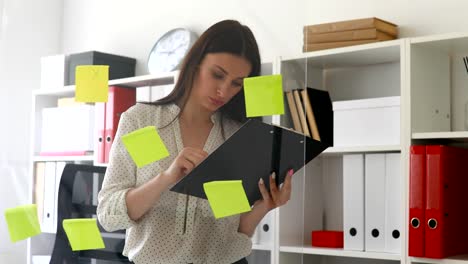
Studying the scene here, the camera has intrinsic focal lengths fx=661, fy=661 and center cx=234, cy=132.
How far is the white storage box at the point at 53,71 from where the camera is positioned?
130cm

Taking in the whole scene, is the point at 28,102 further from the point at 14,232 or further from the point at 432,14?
the point at 432,14

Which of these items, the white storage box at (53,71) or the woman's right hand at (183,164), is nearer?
the woman's right hand at (183,164)

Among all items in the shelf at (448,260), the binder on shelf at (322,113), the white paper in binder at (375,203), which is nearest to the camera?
the shelf at (448,260)

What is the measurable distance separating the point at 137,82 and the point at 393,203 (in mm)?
1387

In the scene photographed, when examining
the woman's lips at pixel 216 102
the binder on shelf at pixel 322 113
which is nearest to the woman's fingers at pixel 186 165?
the woman's lips at pixel 216 102

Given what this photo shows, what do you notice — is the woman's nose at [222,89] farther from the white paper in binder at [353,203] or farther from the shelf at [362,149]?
the white paper in binder at [353,203]

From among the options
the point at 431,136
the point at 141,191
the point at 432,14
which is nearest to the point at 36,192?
the point at 141,191

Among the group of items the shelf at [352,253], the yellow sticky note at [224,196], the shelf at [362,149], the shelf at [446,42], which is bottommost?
the shelf at [352,253]

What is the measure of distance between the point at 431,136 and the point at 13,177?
1.36 metres

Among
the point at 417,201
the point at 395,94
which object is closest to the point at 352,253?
the point at 417,201

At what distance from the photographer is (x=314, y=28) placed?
248 cm

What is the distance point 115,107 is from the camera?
120 centimetres

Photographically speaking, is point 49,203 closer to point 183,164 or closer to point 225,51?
point 183,164

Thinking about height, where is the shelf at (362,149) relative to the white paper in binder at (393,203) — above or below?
above
